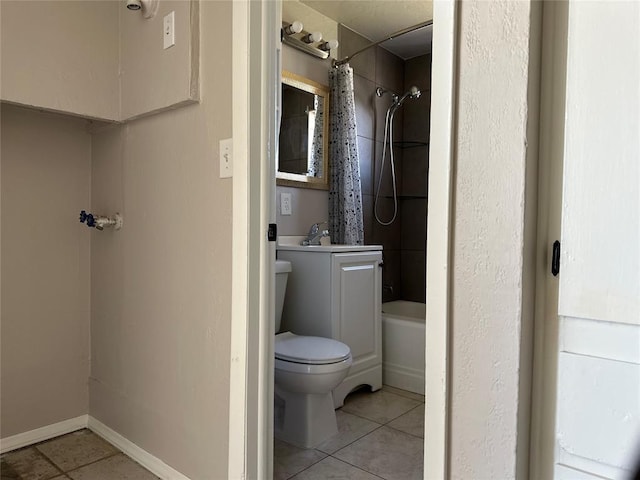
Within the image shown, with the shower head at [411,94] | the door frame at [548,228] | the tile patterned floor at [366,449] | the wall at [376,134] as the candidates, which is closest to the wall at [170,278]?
the tile patterned floor at [366,449]

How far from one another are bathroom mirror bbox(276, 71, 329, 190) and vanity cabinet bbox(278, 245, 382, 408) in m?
0.56

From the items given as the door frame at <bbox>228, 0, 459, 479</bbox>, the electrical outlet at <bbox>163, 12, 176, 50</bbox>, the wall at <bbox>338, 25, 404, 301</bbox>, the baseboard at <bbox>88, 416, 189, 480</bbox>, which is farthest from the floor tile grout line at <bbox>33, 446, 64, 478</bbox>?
the wall at <bbox>338, 25, 404, 301</bbox>

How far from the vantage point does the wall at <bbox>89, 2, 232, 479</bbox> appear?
157cm

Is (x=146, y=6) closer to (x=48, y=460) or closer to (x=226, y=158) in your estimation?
(x=226, y=158)

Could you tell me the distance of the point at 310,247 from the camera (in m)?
2.53

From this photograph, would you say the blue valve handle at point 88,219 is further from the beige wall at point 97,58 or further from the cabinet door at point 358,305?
the cabinet door at point 358,305

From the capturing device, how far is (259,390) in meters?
1.51

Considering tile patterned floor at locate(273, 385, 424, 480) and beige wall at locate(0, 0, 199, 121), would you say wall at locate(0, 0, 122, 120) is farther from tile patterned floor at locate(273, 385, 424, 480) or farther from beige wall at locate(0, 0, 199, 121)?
tile patterned floor at locate(273, 385, 424, 480)

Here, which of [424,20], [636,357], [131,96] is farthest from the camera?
[424,20]

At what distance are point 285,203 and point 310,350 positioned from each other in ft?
3.22

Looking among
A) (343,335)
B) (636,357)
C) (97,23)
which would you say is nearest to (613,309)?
(636,357)

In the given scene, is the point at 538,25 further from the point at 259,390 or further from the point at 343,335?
the point at 343,335

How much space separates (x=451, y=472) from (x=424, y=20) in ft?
9.63

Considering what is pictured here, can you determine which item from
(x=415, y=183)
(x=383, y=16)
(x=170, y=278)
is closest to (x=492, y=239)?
(x=170, y=278)
